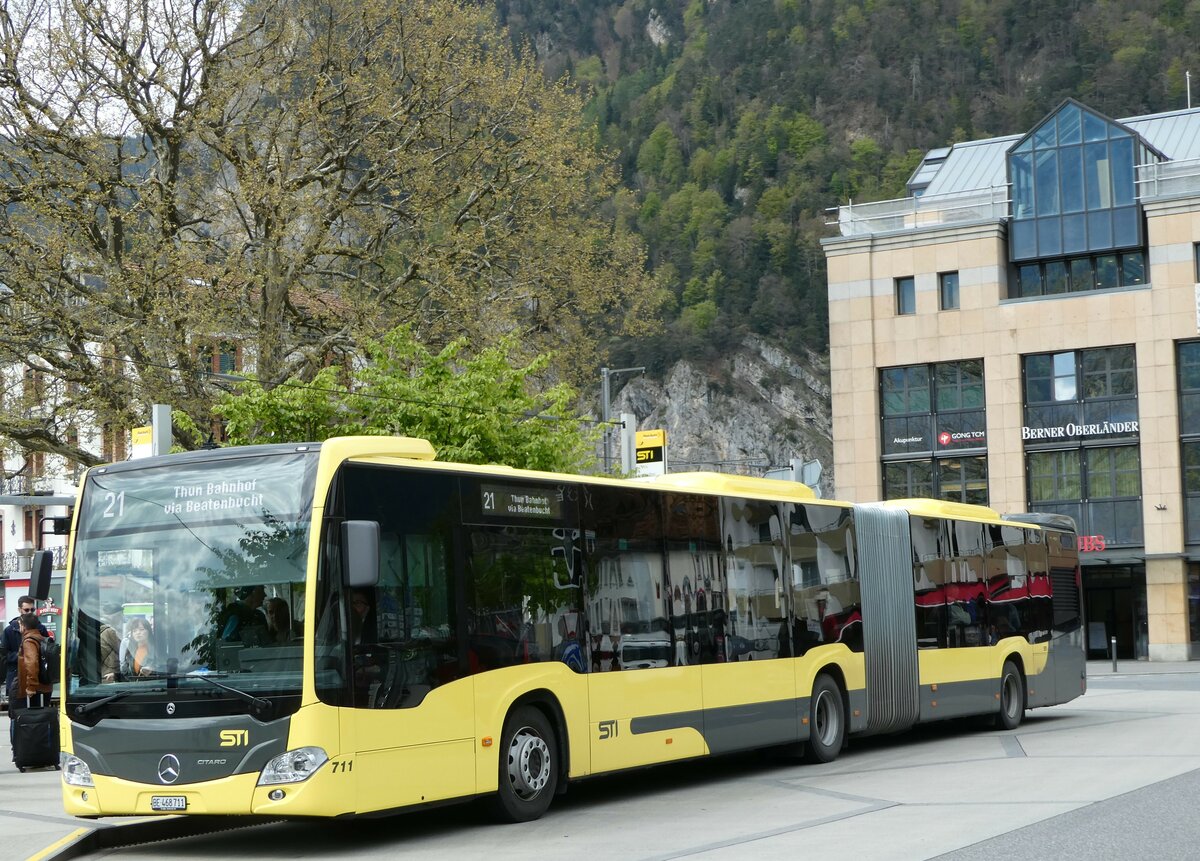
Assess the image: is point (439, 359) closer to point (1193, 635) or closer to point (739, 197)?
point (1193, 635)

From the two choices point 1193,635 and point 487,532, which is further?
point 1193,635

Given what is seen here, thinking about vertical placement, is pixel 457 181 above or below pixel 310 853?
above

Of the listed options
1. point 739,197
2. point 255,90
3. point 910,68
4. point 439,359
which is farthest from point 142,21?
point 910,68

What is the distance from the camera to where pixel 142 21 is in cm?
2767

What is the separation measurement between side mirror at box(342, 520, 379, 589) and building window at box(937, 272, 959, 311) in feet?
141

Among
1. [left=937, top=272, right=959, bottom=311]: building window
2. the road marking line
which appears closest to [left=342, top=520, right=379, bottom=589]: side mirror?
the road marking line

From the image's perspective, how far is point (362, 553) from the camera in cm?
1021

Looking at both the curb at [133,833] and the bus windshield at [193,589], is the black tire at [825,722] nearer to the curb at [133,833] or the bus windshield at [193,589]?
the curb at [133,833]

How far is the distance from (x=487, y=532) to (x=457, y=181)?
19.4 meters

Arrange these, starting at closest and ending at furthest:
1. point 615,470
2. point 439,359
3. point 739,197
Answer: point 439,359 → point 615,470 → point 739,197

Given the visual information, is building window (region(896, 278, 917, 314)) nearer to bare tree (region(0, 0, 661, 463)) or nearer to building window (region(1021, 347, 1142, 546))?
building window (region(1021, 347, 1142, 546))

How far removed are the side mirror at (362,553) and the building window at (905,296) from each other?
43.3m

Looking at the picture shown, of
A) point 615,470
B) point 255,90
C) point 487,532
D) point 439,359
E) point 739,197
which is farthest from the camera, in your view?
point 739,197

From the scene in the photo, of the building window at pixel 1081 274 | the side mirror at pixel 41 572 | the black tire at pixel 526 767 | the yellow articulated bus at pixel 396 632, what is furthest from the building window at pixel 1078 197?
the side mirror at pixel 41 572
